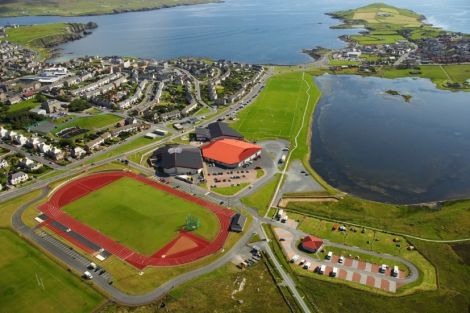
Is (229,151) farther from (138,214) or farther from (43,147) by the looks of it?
(43,147)

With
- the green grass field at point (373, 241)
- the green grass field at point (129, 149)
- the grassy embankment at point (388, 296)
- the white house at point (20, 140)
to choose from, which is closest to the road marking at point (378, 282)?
the grassy embankment at point (388, 296)

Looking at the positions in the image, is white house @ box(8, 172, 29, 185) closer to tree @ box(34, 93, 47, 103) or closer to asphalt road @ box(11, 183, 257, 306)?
asphalt road @ box(11, 183, 257, 306)

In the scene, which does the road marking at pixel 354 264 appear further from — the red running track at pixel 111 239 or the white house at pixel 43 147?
the white house at pixel 43 147

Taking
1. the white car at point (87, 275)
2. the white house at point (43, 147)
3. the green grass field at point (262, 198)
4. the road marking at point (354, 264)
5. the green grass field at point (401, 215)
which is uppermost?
the white house at point (43, 147)

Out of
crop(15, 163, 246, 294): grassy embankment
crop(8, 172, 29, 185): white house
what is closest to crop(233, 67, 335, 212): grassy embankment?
crop(15, 163, 246, 294): grassy embankment

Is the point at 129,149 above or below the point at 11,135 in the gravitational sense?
below

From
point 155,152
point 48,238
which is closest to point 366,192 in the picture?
point 155,152

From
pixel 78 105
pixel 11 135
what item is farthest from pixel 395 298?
pixel 78 105
